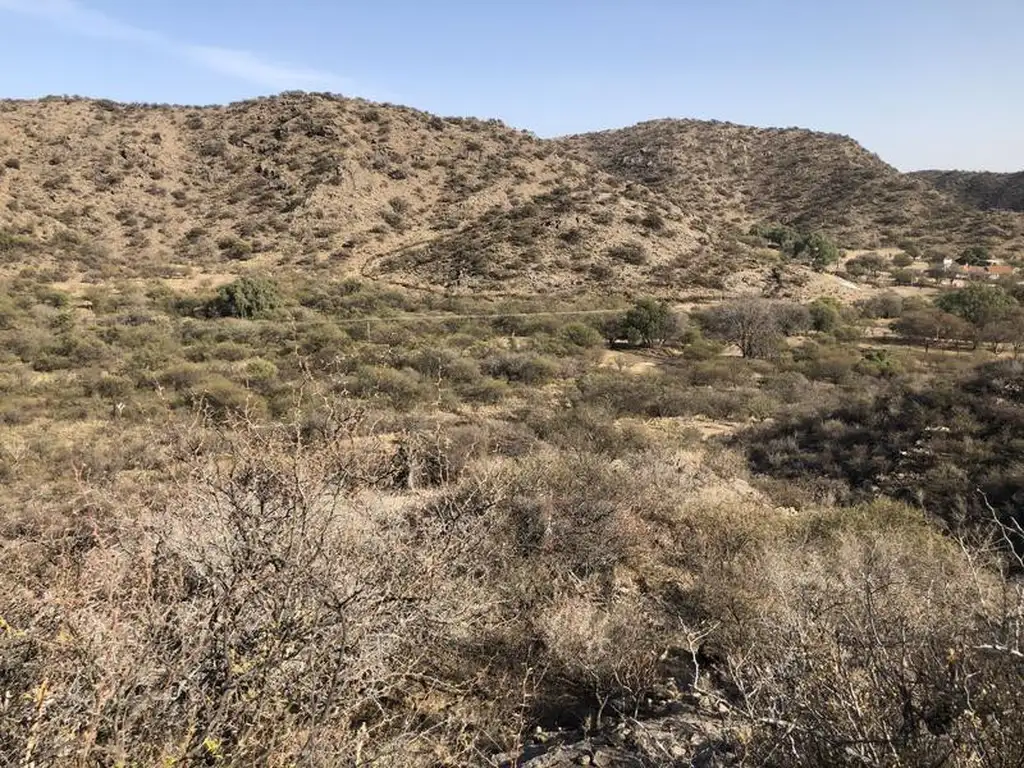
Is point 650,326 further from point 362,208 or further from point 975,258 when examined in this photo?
point 975,258

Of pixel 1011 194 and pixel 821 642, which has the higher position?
pixel 1011 194

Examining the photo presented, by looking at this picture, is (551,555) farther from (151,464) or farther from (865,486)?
(151,464)

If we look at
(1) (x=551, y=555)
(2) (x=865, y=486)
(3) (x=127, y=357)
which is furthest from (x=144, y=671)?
(3) (x=127, y=357)

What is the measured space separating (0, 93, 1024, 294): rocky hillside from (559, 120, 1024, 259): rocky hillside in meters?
0.44

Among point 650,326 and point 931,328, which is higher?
point 650,326

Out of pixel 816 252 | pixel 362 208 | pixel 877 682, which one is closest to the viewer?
pixel 877 682

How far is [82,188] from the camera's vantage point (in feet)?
145

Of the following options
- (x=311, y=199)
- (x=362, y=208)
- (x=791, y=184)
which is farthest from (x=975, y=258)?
(x=311, y=199)

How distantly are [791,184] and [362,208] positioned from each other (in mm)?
50030

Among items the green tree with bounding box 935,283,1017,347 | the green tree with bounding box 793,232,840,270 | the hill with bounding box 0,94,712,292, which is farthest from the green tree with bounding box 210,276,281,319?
the green tree with bounding box 793,232,840,270

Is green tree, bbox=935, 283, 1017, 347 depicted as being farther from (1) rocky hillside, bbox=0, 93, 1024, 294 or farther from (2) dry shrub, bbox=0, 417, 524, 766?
(2) dry shrub, bbox=0, 417, 524, 766

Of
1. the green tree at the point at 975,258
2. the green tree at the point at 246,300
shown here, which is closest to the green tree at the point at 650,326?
the green tree at the point at 246,300

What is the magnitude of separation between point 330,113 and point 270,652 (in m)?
58.4

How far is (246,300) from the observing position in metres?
27.7
